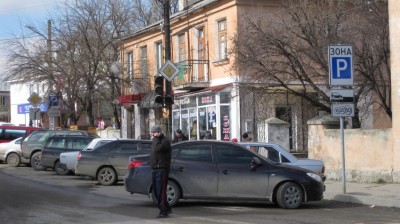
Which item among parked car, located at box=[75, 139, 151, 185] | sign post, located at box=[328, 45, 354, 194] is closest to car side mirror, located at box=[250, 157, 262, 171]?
sign post, located at box=[328, 45, 354, 194]

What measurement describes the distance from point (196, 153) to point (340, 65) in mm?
4581

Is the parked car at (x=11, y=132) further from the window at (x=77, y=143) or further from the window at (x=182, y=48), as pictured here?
the window at (x=182, y=48)

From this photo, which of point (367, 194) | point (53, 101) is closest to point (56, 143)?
point (53, 101)

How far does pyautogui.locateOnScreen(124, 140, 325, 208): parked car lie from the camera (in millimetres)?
12805

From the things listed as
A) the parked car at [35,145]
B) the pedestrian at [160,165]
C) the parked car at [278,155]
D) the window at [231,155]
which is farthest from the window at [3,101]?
the pedestrian at [160,165]

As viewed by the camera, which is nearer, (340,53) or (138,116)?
(340,53)

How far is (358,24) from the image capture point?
825 inches

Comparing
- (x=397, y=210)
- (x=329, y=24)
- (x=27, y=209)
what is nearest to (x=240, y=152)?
(x=397, y=210)

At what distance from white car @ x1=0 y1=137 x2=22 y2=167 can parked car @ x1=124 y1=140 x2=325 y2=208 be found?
15.5 meters

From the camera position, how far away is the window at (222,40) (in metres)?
27.3

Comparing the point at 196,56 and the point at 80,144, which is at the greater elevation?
the point at 196,56

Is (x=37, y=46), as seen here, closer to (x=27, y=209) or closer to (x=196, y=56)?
(x=196, y=56)

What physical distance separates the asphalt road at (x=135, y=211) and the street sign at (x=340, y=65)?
122 inches

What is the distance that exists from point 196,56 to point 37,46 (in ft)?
37.5
